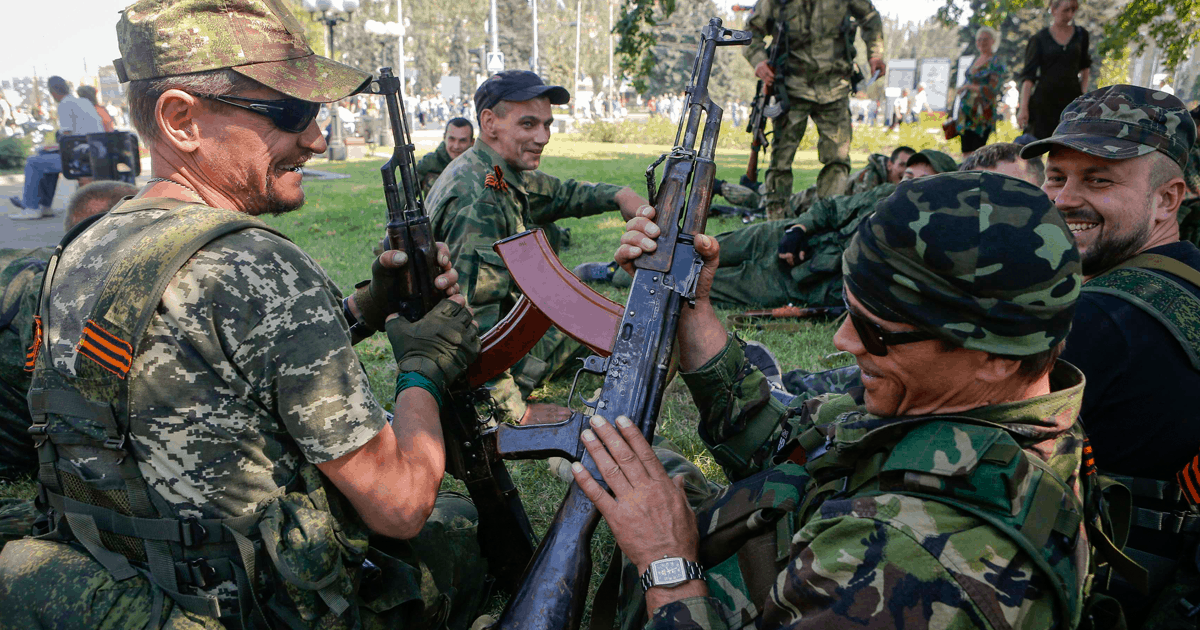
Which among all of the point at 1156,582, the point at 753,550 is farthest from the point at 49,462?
the point at 1156,582

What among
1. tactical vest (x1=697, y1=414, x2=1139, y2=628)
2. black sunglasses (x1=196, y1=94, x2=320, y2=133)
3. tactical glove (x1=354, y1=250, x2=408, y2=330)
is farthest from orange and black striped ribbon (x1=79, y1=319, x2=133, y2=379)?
tactical vest (x1=697, y1=414, x2=1139, y2=628)

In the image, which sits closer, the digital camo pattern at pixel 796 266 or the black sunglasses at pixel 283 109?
the black sunglasses at pixel 283 109

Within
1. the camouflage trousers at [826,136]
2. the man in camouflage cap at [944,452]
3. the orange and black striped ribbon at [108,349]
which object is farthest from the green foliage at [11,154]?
the man in camouflage cap at [944,452]

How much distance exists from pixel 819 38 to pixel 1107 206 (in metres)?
6.80

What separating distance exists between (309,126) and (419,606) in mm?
1620

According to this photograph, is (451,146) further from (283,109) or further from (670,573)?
(670,573)

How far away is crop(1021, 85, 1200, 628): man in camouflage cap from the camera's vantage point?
228 centimetres

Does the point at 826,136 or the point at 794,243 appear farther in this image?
the point at 826,136

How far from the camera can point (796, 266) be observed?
22.9 feet

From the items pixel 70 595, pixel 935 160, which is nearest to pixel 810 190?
pixel 935 160

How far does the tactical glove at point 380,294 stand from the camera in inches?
113

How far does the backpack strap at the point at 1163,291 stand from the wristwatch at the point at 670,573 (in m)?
1.70

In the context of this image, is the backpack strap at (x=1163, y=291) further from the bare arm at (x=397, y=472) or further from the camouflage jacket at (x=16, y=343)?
the camouflage jacket at (x=16, y=343)

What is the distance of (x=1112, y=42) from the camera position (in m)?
8.73
